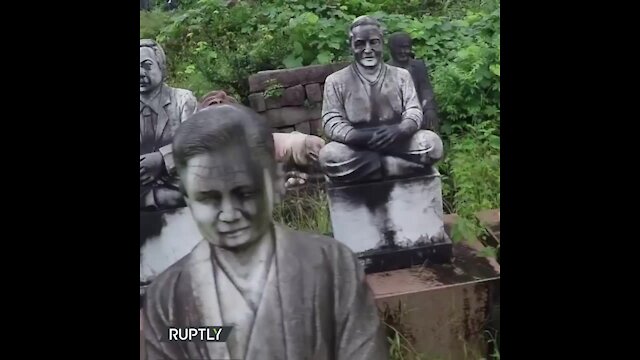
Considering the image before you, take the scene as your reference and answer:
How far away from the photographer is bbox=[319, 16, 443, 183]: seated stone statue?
2959mm

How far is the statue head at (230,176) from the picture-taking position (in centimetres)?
290

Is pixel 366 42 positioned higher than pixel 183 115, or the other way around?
pixel 366 42

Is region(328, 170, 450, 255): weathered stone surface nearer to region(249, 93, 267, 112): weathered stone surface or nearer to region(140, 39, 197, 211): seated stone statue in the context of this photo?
region(249, 93, 267, 112): weathered stone surface

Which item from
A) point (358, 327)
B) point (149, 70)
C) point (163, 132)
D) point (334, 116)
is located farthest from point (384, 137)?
point (149, 70)

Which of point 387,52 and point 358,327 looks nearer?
point 358,327

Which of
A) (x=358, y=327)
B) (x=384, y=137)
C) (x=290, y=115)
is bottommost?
(x=358, y=327)

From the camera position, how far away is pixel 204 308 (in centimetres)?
295

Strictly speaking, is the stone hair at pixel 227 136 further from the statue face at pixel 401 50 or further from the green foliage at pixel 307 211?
the statue face at pixel 401 50

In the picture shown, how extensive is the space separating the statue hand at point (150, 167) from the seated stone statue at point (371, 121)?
704mm

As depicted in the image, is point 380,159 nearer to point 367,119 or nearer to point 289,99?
point 367,119

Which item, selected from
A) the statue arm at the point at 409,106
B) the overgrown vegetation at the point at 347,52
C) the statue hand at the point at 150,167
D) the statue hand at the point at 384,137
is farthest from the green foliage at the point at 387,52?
the statue hand at the point at 150,167

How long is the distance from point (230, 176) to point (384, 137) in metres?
0.68

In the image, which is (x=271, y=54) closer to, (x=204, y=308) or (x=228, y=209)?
(x=228, y=209)

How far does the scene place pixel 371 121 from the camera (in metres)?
2.98
